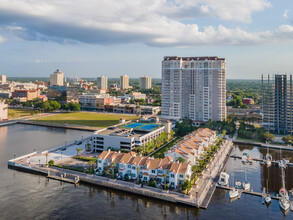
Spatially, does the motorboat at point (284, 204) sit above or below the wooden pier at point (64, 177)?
below

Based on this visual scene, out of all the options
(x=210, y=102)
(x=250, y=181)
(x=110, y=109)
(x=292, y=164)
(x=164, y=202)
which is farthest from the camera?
(x=110, y=109)

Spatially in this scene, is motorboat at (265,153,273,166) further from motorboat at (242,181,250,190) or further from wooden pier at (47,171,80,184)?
wooden pier at (47,171,80,184)

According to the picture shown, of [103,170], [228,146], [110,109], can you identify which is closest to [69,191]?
[103,170]

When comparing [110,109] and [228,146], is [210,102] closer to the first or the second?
[228,146]

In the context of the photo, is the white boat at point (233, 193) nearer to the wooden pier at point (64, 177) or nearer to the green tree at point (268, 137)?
the wooden pier at point (64, 177)

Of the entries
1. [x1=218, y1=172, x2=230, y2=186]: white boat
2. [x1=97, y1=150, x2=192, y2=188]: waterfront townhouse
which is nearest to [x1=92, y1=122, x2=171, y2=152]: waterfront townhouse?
[x1=97, y1=150, x2=192, y2=188]: waterfront townhouse

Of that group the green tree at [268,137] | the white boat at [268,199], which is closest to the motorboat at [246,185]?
the white boat at [268,199]
